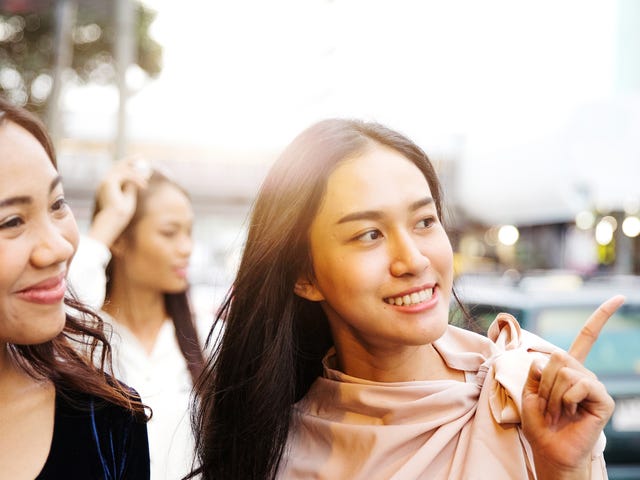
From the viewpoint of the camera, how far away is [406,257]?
68.4 inches

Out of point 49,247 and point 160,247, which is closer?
point 49,247

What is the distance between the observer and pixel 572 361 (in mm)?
1456

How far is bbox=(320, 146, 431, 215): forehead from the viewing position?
181 cm

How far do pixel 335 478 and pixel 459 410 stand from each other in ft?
1.22

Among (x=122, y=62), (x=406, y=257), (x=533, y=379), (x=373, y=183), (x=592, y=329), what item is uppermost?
(x=122, y=62)

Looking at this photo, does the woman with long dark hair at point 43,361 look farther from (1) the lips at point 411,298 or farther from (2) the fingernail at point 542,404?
(2) the fingernail at point 542,404

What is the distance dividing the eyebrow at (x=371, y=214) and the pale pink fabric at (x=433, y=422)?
426mm

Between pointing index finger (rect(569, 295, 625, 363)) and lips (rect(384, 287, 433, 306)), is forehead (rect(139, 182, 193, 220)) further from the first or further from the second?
pointing index finger (rect(569, 295, 625, 363))

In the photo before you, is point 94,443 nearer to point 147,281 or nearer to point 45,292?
point 45,292

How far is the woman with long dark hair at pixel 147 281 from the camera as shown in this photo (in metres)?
2.82

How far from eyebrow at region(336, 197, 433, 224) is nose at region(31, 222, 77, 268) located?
26.5 inches

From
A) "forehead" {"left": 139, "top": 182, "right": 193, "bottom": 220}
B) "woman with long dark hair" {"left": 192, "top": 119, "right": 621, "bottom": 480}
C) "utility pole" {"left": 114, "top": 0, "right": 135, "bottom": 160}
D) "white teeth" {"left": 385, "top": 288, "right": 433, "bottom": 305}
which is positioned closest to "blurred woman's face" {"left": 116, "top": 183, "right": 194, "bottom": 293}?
"forehead" {"left": 139, "top": 182, "right": 193, "bottom": 220}

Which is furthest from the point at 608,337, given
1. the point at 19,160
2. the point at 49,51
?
the point at 49,51

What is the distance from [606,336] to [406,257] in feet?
10.1
